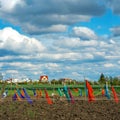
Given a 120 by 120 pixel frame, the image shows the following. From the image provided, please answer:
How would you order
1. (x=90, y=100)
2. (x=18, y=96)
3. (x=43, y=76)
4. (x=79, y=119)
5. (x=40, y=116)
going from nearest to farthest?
(x=79, y=119)
(x=40, y=116)
(x=90, y=100)
(x=18, y=96)
(x=43, y=76)

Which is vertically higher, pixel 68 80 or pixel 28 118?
pixel 68 80

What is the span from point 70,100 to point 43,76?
2016 centimetres

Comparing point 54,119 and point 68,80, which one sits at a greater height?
point 68,80

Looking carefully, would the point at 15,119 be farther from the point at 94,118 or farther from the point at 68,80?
the point at 68,80

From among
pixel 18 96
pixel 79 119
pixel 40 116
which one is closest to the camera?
pixel 79 119

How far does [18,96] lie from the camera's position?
32750 mm

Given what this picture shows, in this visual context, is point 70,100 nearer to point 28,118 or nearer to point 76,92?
point 28,118

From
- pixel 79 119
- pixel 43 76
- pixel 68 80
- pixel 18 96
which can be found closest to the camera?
pixel 79 119

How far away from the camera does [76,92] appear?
51.6 meters

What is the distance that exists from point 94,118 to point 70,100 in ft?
45.3

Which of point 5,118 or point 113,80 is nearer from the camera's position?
point 5,118

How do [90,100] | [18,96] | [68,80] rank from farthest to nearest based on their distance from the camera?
[68,80] < [18,96] < [90,100]

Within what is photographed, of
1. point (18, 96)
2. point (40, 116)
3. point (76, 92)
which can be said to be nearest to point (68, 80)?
point (76, 92)

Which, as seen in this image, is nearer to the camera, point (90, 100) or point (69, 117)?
point (69, 117)
